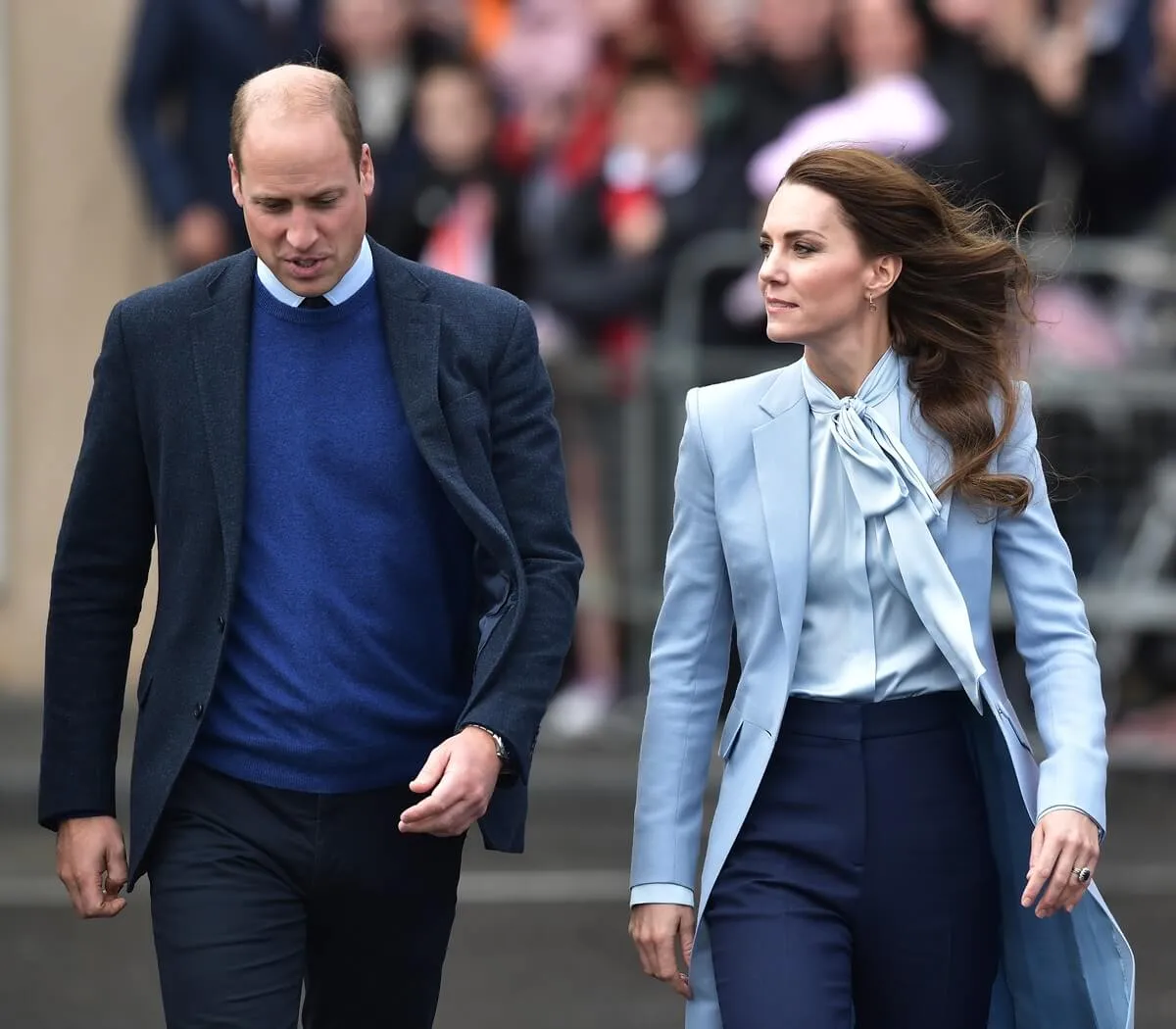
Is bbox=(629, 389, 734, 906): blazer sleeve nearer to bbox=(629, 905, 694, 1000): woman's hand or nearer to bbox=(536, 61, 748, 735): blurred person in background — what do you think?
bbox=(629, 905, 694, 1000): woman's hand

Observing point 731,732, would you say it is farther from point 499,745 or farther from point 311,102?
point 311,102

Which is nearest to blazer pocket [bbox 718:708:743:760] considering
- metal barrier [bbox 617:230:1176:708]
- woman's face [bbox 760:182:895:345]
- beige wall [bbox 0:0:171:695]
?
woman's face [bbox 760:182:895:345]

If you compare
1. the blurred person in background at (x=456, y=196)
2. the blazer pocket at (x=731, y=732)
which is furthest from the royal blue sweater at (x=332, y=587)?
the blurred person in background at (x=456, y=196)

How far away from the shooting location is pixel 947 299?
13.9ft

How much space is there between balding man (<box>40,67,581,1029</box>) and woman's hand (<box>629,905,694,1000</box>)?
0.27 metres

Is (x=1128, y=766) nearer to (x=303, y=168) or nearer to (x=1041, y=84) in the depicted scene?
(x=1041, y=84)

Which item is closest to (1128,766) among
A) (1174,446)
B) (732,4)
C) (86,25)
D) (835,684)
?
(1174,446)

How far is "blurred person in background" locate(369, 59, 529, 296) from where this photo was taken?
10.1 meters

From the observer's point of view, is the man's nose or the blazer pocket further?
the blazer pocket

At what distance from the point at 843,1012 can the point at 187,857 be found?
3.44 feet

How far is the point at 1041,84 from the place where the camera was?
997cm

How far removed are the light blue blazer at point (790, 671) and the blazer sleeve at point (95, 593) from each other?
2.88ft

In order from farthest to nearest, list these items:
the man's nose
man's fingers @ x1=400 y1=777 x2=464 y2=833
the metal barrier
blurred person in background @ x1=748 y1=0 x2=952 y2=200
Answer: the metal barrier < blurred person in background @ x1=748 y1=0 x2=952 y2=200 < the man's nose < man's fingers @ x1=400 y1=777 x2=464 y2=833

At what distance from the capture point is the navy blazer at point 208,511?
4.02 metres
